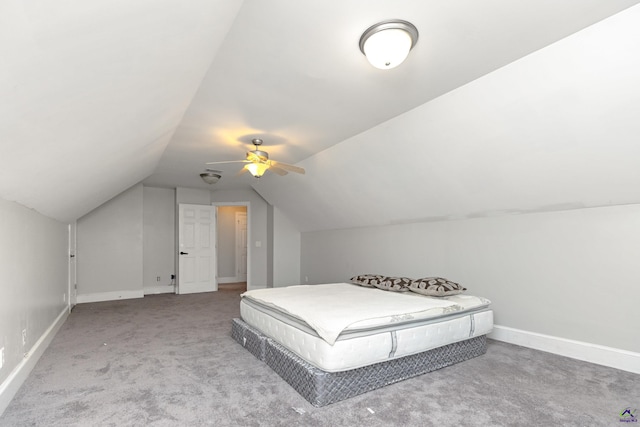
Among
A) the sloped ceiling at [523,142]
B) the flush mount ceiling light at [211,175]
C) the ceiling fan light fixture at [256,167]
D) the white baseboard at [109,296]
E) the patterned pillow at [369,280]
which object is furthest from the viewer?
the white baseboard at [109,296]

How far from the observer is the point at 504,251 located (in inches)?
141

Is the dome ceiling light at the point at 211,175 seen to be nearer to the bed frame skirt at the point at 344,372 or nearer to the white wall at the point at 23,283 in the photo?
the white wall at the point at 23,283

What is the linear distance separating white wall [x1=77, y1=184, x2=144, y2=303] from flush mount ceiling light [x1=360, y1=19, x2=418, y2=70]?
627cm

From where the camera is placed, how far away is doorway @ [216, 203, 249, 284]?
886 cm

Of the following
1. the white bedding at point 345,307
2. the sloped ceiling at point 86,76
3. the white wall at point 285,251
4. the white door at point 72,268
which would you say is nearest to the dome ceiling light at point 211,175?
the white wall at point 285,251

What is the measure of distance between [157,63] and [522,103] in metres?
2.56

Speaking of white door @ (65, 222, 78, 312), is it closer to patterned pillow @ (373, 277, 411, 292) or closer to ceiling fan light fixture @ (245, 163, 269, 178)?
ceiling fan light fixture @ (245, 163, 269, 178)

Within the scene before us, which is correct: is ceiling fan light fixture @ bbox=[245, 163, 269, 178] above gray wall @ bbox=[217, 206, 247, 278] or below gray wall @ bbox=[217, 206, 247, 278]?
above

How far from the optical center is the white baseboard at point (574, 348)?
8.84 ft

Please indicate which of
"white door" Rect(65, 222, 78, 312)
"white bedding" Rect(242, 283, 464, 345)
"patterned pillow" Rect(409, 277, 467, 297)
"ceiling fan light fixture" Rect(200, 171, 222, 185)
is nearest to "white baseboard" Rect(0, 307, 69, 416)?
"white bedding" Rect(242, 283, 464, 345)

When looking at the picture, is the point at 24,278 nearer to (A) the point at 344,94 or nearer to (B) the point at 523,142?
(A) the point at 344,94

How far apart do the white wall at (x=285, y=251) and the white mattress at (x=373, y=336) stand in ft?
12.2

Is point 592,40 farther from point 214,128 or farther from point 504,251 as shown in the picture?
point 214,128

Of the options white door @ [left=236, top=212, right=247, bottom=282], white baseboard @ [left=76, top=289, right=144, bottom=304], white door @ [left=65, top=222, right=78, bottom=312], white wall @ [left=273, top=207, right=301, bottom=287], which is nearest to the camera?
white door @ [left=65, top=222, right=78, bottom=312]
